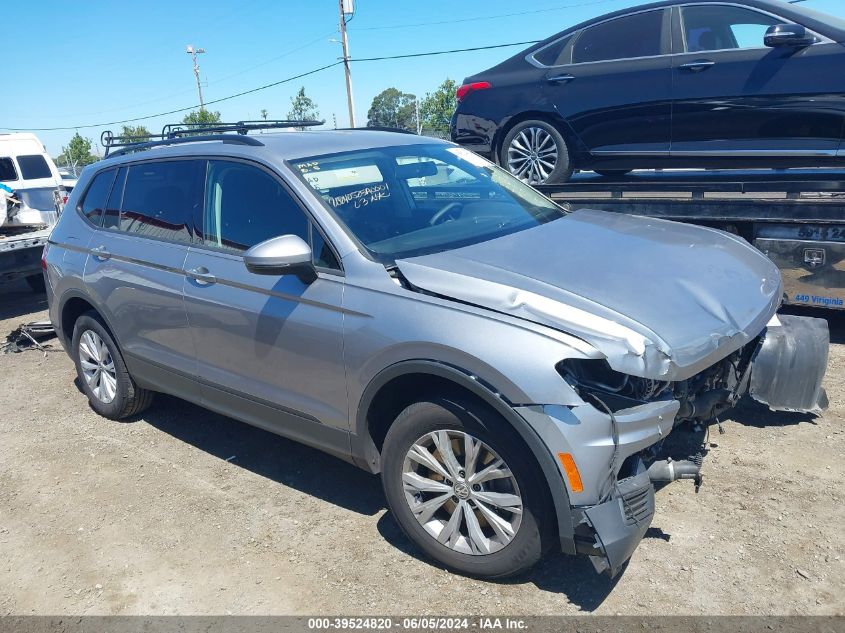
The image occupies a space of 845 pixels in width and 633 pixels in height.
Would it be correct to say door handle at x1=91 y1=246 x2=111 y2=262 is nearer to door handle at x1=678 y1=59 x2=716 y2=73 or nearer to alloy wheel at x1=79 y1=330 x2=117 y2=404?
alloy wheel at x1=79 y1=330 x2=117 y2=404

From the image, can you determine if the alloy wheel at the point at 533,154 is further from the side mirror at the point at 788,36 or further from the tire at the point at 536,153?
the side mirror at the point at 788,36

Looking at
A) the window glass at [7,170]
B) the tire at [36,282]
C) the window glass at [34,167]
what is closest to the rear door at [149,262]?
the tire at [36,282]

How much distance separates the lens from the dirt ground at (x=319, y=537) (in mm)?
3000

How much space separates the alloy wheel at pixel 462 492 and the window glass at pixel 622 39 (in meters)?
4.66

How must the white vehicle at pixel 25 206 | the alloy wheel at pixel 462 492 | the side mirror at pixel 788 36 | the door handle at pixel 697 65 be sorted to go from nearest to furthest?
1. the alloy wheel at pixel 462 492
2. the side mirror at pixel 788 36
3. the door handle at pixel 697 65
4. the white vehicle at pixel 25 206

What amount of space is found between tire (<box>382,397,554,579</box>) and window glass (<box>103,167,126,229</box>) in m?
2.73

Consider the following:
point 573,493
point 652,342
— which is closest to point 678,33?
point 652,342

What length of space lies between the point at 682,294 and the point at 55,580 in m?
3.15

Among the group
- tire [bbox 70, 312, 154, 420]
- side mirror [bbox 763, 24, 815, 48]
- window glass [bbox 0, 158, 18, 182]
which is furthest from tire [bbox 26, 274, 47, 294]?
side mirror [bbox 763, 24, 815, 48]

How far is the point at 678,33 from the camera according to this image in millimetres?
6062

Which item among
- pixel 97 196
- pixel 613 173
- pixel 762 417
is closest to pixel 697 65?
pixel 613 173

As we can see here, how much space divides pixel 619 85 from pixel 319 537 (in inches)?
188

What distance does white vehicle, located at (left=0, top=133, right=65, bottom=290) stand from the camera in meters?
8.59

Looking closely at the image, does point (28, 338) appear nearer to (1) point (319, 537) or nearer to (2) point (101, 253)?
(2) point (101, 253)
